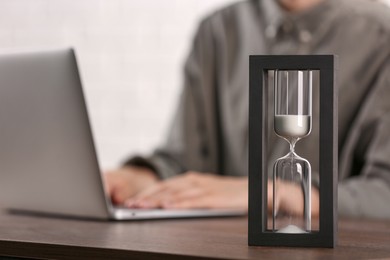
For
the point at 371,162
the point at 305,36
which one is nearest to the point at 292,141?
the point at 371,162

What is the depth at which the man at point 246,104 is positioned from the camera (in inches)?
79.4

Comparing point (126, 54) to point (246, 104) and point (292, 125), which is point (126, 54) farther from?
point (292, 125)

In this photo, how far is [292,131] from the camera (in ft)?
4.30

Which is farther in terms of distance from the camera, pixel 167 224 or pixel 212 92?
pixel 212 92

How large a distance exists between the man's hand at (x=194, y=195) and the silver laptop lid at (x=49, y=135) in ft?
→ 0.75

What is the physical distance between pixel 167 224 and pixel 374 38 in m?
0.95

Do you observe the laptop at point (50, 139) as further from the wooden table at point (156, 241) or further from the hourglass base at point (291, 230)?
the hourglass base at point (291, 230)

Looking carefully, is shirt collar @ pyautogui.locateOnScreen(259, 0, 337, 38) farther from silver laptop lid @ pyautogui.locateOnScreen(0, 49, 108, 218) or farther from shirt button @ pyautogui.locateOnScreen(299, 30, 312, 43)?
silver laptop lid @ pyautogui.locateOnScreen(0, 49, 108, 218)

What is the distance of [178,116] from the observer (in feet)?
8.66

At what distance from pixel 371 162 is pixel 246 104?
434 mm

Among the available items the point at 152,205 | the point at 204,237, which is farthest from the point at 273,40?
the point at 204,237

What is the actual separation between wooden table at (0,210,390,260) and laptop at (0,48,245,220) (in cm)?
4

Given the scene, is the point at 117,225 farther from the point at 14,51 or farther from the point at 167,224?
the point at 14,51

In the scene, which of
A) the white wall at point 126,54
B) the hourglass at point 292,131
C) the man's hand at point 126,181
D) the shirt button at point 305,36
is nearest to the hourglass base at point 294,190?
the hourglass at point 292,131
